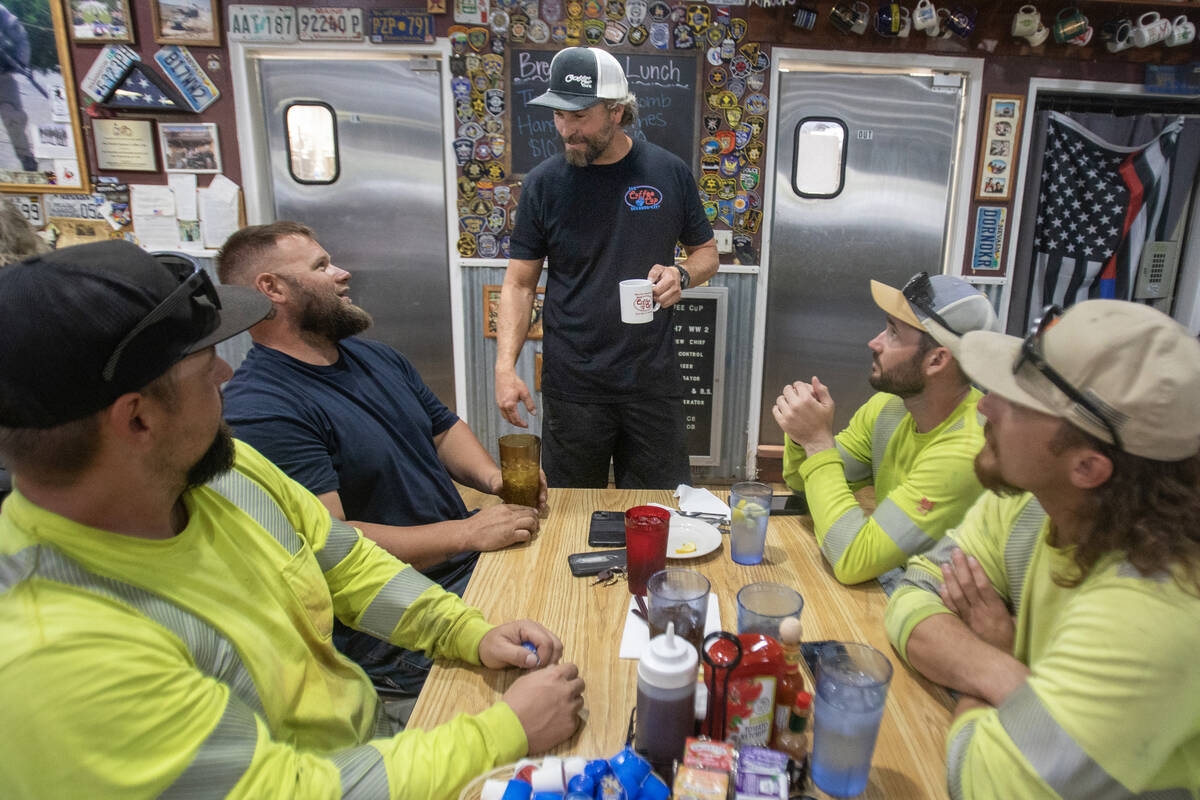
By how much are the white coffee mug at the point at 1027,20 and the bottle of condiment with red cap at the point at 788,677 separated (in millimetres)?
3973

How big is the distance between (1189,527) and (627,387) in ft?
5.91

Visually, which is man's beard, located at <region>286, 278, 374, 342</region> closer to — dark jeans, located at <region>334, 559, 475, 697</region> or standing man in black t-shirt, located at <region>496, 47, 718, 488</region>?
standing man in black t-shirt, located at <region>496, 47, 718, 488</region>

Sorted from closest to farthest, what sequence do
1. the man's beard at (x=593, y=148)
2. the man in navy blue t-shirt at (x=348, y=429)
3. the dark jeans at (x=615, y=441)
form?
the man in navy blue t-shirt at (x=348, y=429)
the man's beard at (x=593, y=148)
the dark jeans at (x=615, y=441)

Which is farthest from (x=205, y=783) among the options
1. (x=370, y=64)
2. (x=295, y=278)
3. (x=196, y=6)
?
(x=196, y=6)

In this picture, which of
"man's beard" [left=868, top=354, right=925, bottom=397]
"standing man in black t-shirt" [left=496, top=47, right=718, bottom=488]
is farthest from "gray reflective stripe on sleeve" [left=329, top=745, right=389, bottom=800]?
"standing man in black t-shirt" [left=496, top=47, right=718, bottom=488]

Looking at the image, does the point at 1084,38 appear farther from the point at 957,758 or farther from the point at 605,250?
the point at 957,758

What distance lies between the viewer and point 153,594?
0.91 metres

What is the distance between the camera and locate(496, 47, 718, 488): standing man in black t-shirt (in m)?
2.51

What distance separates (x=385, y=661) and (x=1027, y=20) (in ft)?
14.0

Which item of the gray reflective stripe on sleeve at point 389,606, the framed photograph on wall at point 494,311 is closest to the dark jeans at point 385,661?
the gray reflective stripe on sleeve at point 389,606

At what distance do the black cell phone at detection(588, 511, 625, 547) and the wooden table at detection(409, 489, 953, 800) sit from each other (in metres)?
0.03

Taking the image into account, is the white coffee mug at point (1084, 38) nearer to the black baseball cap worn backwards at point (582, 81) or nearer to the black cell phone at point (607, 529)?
the black baseball cap worn backwards at point (582, 81)

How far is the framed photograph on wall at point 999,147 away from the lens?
387 cm

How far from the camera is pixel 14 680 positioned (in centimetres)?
71
